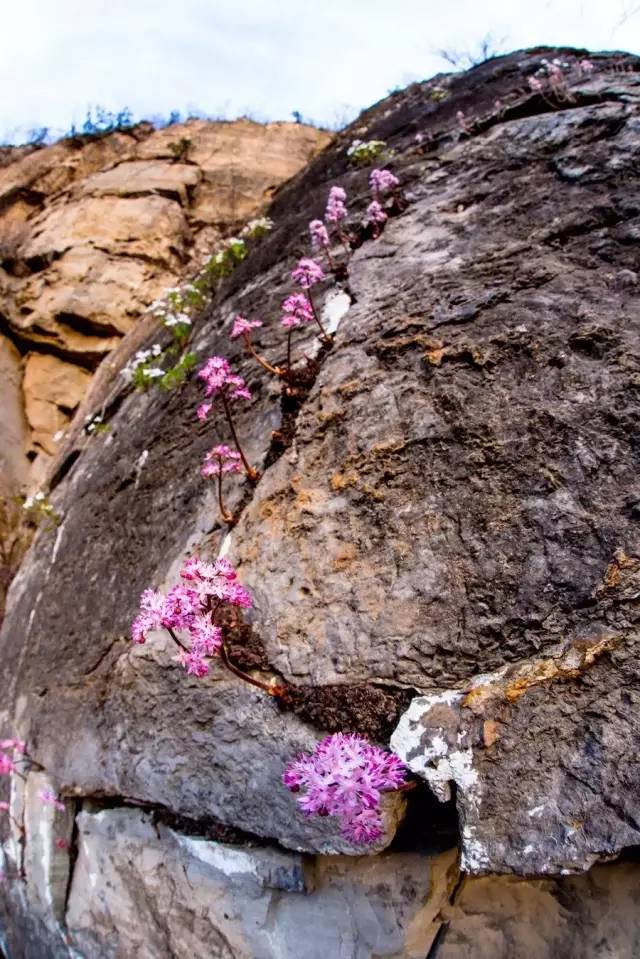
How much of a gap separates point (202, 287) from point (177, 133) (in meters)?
6.74

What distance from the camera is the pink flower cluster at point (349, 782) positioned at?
168 cm

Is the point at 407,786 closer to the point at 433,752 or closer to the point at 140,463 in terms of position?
the point at 433,752

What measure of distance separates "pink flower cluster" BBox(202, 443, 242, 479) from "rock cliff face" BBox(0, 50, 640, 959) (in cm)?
12

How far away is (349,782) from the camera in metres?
1.66

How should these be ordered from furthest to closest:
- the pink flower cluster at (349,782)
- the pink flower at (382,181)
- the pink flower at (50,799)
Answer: the pink flower at (382,181)
the pink flower at (50,799)
the pink flower cluster at (349,782)

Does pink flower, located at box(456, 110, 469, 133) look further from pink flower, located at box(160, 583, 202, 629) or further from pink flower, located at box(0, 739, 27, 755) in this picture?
pink flower, located at box(0, 739, 27, 755)

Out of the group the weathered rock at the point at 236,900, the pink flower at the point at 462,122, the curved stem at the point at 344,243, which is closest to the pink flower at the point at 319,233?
the curved stem at the point at 344,243

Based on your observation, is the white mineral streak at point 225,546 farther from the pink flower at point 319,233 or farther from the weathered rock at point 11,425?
the weathered rock at point 11,425

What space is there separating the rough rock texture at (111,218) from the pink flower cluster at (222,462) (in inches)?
203

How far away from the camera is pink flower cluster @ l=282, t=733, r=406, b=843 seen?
5.50ft

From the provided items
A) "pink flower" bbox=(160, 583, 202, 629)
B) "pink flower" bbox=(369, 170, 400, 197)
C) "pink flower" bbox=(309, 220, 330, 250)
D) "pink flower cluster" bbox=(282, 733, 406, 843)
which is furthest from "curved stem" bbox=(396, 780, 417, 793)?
"pink flower" bbox=(369, 170, 400, 197)

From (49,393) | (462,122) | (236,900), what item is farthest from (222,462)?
(49,393)

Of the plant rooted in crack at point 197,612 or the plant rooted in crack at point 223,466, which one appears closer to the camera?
the plant rooted in crack at point 197,612

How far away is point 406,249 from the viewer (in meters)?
3.74
